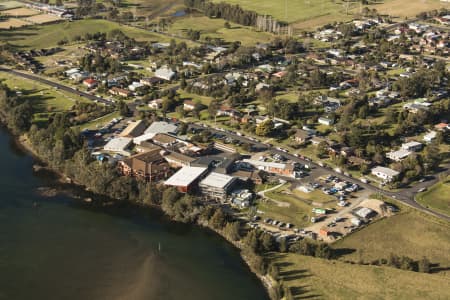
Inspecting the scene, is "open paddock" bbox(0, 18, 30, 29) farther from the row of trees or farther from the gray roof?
the gray roof

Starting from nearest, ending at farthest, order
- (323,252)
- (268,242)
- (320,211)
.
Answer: (323,252) → (268,242) → (320,211)

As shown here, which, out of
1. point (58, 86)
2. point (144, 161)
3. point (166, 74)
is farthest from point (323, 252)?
point (58, 86)

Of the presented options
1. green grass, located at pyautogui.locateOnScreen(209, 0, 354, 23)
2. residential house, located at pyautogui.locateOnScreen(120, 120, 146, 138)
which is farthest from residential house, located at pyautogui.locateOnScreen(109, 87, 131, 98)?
green grass, located at pyautogui.locateOnScreen(209, 0, 354, 23)

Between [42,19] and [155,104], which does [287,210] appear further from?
[42,19]

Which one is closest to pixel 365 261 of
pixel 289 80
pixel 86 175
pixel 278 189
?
pixel 278 189

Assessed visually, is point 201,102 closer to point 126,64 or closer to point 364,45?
point 126,64

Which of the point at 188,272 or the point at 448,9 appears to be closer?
the point at 188,272
